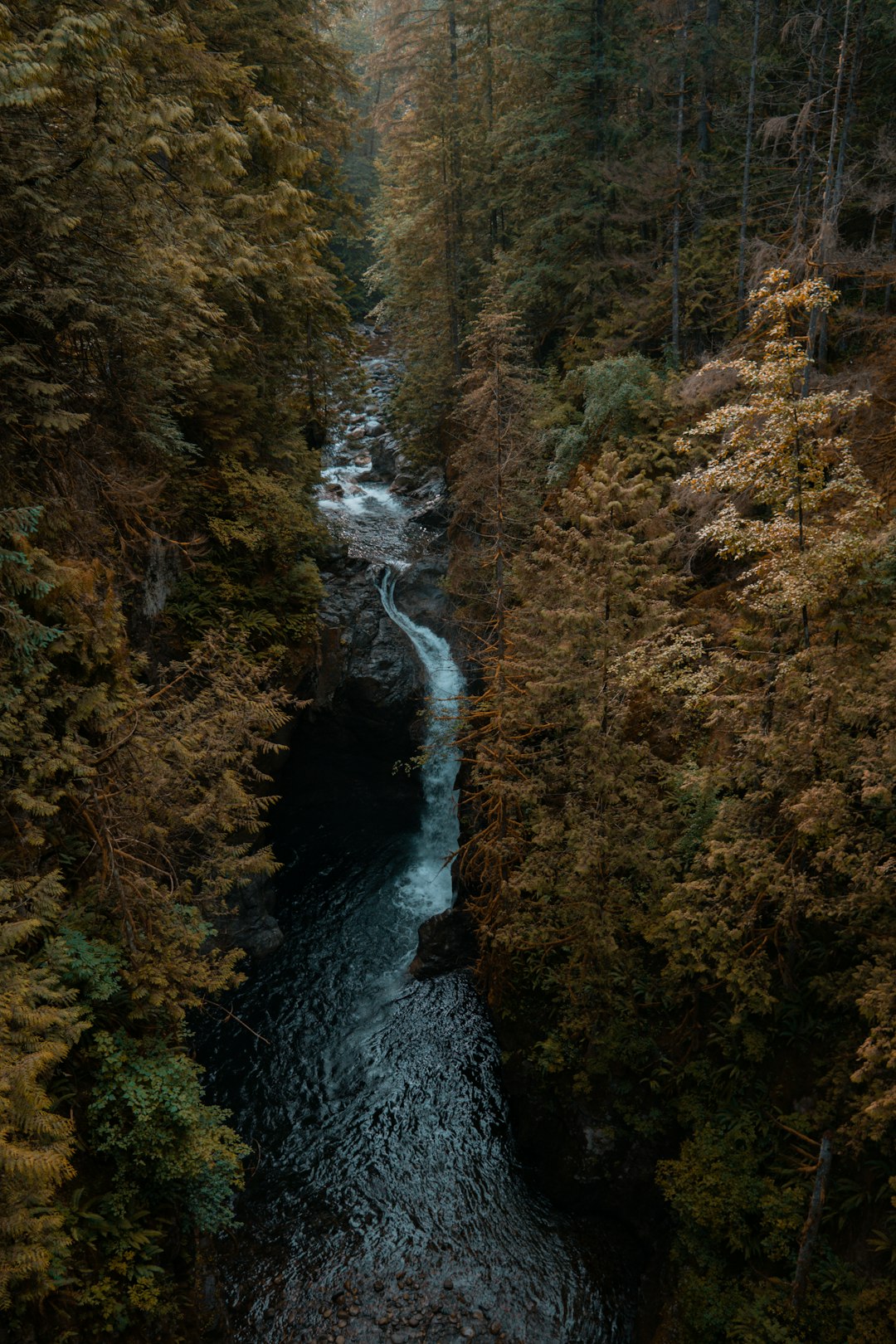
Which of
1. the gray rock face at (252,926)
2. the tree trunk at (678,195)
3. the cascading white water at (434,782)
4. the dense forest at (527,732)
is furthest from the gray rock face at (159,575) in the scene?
the tree trunk at (678,195)

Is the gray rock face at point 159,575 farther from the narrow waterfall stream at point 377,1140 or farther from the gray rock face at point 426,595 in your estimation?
the gray rock face at point 426,595

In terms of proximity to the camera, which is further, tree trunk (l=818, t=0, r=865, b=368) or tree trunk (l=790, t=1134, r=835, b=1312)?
tree trunk (l=818, t=0, r=865, b=368)

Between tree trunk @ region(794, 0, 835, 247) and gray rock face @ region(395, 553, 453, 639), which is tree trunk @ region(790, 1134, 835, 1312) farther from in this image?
gray rock face @ region(395, 553, 453, 639)

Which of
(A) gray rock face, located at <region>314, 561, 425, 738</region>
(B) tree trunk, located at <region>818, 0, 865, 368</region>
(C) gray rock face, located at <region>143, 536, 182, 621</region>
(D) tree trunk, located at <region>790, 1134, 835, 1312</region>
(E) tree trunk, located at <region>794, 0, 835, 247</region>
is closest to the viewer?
(D) tree trunk, located at <region>790, 1134, 835, 1312</region>

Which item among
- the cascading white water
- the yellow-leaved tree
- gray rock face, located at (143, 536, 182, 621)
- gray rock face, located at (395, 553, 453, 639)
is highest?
the yellow-leaved tree

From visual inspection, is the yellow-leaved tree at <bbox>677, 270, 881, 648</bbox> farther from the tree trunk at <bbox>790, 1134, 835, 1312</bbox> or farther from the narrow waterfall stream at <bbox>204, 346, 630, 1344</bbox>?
the narrow waterfall stream at <bbox>204, 346, 630, 1344</bbox>

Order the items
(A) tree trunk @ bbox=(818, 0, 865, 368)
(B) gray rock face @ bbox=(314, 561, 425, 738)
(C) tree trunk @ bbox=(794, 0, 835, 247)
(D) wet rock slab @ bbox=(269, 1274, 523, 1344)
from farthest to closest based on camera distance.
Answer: (B) gray rock face @ bbox=(314, 561, 425, 738) → (C) tree trunk @ bbox=(794, 0, 835, 247) → (A) tree trunk @ bbox=(818, 0, 865, 368) → (D) wet rock slab @ bbox=(269, 1274, 523, 1344)

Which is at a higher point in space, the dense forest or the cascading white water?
the dense forest

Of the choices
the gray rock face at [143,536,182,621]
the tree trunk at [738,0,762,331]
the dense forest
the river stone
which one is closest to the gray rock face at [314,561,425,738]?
the dense forest

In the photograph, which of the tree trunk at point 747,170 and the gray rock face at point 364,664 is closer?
the tree trunk at point 747,170
